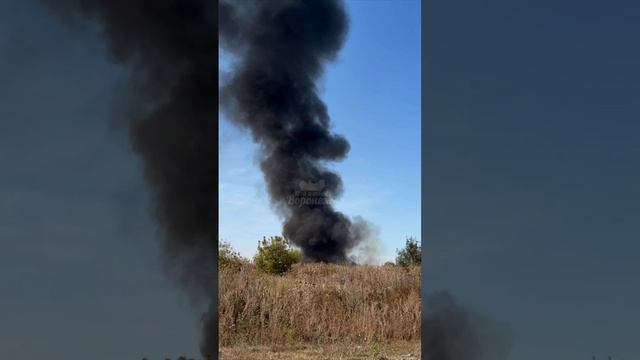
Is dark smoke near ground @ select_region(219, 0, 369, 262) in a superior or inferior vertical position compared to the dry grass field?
superior

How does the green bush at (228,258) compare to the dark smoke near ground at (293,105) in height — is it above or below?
below

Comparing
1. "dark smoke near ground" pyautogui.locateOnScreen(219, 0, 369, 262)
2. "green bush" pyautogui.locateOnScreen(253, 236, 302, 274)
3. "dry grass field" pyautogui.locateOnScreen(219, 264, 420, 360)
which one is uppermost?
"dark smoke near ground" pyautogui.locateOnScreen(219, 0, 369, 262)

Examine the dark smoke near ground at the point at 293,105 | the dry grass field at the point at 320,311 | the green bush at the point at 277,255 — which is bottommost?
the dry grass field at the point at 320,311

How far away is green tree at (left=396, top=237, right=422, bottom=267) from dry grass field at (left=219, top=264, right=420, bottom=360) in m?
0.08

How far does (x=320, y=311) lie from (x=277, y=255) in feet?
2.42

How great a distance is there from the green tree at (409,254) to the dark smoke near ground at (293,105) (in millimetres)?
504

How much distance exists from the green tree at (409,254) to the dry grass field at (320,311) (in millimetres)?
81

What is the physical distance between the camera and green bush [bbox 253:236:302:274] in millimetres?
6348

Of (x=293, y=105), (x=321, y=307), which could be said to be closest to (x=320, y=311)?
(x=321, y=307)

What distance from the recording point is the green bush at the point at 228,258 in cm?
648

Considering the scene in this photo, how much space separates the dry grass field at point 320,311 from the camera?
20.7ft

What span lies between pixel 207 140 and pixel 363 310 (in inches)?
94.1

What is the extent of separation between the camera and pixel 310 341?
6.31 m

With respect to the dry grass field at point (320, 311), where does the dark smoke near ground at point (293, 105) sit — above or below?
above
